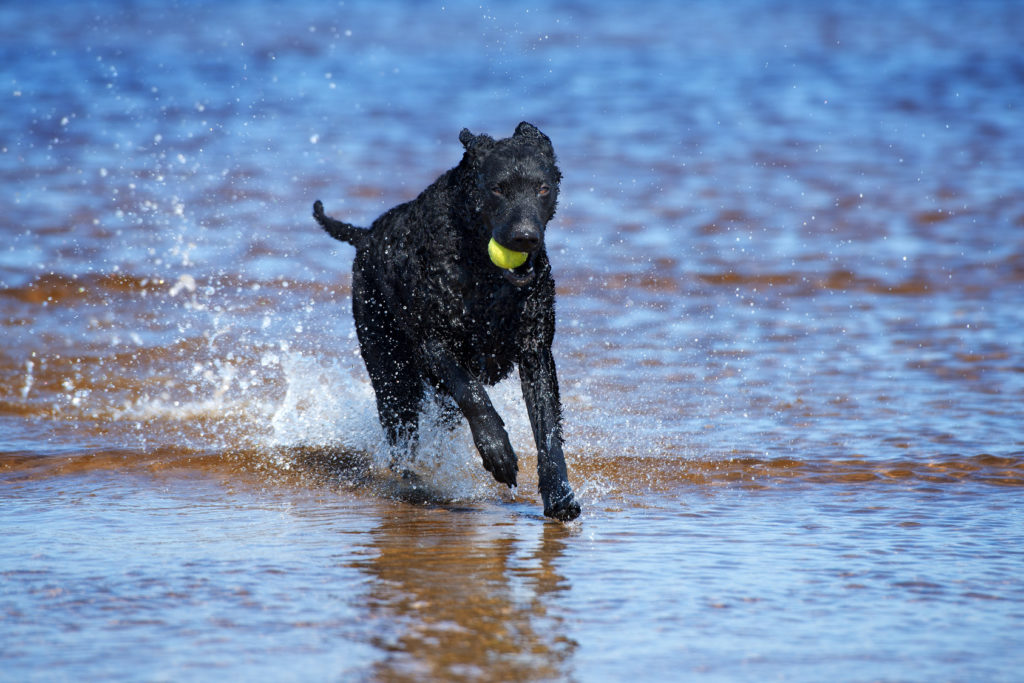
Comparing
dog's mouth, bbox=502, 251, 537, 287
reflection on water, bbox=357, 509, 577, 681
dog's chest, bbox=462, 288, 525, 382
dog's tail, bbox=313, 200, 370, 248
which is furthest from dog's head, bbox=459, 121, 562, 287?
dog's tail, bbox=313, 200, 370, 248

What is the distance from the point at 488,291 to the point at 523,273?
17 cm

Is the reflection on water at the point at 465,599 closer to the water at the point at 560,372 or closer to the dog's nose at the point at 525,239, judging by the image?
the water at the point at 560,372

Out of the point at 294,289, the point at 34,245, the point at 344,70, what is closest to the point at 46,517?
the point at 294,289

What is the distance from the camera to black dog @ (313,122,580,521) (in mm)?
4562

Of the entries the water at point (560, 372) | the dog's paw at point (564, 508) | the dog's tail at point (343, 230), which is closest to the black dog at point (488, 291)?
the dog's paw at point (564, 508)

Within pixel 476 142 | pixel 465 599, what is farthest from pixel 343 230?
pixel 465 599

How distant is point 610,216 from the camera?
11.8 m

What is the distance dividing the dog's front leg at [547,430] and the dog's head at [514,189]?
0.42m

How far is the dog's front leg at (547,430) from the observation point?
177 inches

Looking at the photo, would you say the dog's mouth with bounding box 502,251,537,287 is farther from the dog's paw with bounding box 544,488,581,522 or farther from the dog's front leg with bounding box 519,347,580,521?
the dog's paw with bounding box 544,488,581,522

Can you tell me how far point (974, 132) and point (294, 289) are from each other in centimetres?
913

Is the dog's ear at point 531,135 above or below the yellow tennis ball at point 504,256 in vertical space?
above

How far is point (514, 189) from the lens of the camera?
4.56 meters

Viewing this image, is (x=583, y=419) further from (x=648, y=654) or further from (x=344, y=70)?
(x=344, y=70)
